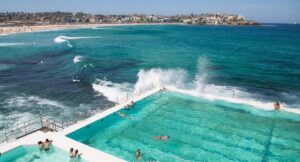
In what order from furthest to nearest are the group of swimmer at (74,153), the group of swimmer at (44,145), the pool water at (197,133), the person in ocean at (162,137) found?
1. the person in ocean at (162,137)
2. the pool water at (197,133)
3. the group of swimmer at (44,145)
4. the group of swimmer at (74,153)

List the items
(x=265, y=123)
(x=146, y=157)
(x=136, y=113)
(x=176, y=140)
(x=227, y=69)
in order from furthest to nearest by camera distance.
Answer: (x=227, y=69), (x=136, y=113), (x=265, y=123), (x=176, y=140), (x=146, y=157)

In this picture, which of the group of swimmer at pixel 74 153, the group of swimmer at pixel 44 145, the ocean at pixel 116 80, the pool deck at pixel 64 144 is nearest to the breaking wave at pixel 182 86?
the ocean at pixel 116 80

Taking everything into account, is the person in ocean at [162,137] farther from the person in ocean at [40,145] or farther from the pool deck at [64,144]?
the person in ocean at [40,145]

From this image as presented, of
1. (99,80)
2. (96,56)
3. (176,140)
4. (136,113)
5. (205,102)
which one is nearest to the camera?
(176,140)

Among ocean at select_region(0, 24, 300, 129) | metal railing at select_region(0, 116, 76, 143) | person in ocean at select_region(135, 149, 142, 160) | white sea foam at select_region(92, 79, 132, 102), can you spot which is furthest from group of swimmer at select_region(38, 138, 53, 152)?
white sea foam at select_region(92, 79, 132, 102)

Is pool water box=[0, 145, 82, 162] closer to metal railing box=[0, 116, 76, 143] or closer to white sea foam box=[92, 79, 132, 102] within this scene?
metal railing box=[0, 116, 76, 143]

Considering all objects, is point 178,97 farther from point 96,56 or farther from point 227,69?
point 96,56

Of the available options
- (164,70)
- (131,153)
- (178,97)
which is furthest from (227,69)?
(131,153)
